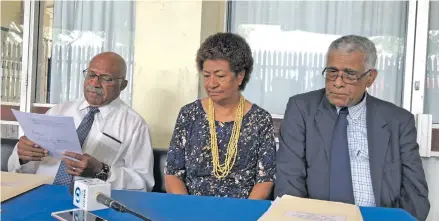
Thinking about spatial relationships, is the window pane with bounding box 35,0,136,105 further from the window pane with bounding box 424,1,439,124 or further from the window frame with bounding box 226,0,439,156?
the window pane with bounding box 424,1,439,124

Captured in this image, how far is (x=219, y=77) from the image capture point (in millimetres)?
1983

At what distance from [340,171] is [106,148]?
1174 millimetres

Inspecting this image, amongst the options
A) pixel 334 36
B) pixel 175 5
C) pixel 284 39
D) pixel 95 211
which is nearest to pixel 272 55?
pixel 284 39

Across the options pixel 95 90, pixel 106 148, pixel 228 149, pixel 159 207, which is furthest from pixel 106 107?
pixel 159 207

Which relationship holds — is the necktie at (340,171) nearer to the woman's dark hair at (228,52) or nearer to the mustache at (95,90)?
the woman's dark hair at (228,52)

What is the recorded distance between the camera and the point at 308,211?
4.09 feet

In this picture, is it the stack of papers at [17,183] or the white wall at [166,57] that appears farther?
the white wall at [166,57]

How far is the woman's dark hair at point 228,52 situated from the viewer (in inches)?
78.5

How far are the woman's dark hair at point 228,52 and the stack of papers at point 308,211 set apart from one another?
2.74ft

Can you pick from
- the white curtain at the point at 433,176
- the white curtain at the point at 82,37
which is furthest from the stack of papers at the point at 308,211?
the white curtain at the point at 82,37

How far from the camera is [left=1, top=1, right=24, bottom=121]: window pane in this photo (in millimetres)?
3590

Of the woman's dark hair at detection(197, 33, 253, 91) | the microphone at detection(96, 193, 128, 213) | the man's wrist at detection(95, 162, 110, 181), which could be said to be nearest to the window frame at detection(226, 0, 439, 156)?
the woman's dark hair at detection(197, 33, 253, 91)

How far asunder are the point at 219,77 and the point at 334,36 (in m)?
1.69

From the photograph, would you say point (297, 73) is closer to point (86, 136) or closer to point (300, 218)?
point (86, 136)
